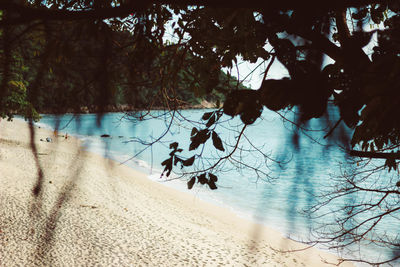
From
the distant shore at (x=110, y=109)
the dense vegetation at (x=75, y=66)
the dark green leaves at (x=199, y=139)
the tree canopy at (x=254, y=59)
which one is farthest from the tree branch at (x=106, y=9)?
the dark green leaves at (x=199, y=139)

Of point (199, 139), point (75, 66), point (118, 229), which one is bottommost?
point (118, 229)

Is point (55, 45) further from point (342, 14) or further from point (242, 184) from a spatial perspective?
point (242, 184)

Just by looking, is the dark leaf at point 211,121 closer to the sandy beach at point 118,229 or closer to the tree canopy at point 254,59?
the tree canopy at point 254,59

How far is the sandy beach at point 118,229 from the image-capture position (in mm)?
6707

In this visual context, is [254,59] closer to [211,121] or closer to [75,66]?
[211,121]

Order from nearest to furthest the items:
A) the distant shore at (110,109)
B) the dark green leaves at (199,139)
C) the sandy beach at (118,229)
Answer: the distant shore at (110,109)
the dark green leaves at (199,139)
the sandy beach at (118,229)

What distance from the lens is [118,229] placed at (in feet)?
27.0

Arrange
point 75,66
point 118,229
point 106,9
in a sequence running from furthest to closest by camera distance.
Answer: point 118,229
point 75,66
point 106,9

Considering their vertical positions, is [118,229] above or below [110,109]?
below

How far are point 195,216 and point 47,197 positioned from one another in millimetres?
4931

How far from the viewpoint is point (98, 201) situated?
1069 centimetres

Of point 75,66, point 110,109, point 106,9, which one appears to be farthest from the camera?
point 110,109

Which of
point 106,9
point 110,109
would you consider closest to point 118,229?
point 110,109

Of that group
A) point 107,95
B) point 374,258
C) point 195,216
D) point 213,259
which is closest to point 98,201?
Result: point 195,216
